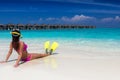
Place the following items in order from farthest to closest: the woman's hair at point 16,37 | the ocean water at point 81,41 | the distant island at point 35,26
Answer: the distant island at point 35,26, the ocean water at point 81,41, the woman's hair at point 16,37

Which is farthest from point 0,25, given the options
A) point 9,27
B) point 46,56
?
point 46,56

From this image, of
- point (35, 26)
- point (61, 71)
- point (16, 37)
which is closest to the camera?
point (61, 71)

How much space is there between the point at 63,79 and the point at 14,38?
1894 mm

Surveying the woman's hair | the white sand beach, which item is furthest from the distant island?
the white sand beach

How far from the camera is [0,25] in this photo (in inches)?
2576

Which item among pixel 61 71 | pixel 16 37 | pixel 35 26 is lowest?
pixel 35 26

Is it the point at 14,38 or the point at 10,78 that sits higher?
the point at 14,38

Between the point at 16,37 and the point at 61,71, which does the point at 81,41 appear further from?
the point at 61,71

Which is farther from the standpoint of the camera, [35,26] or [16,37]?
[35,26]

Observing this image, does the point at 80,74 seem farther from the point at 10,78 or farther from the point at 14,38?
the point at 14,38

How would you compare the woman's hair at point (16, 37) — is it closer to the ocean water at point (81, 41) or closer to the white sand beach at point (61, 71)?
the white sand beach at point (61, 71)

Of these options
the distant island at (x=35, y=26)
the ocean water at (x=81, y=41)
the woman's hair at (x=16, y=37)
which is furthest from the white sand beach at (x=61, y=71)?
the distant island at (x=35, y=26)

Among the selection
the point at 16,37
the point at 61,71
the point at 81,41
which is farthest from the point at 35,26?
the point at 61,71

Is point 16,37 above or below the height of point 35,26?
above
